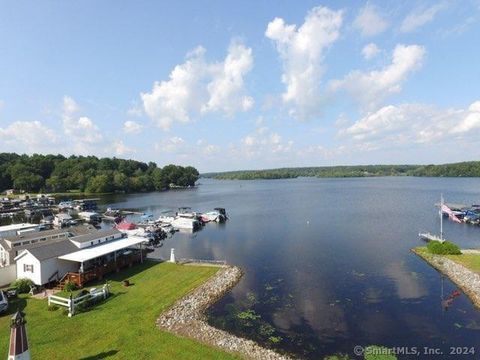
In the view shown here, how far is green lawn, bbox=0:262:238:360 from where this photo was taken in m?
17.2

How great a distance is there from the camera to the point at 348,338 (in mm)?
20844

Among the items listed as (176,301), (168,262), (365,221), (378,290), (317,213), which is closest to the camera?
(176,301)

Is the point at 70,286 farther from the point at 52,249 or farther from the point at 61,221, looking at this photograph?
the point at 61,221

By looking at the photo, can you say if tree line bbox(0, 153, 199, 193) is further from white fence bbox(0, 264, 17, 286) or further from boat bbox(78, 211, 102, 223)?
white fence bbox(0, 264, 17, 286)

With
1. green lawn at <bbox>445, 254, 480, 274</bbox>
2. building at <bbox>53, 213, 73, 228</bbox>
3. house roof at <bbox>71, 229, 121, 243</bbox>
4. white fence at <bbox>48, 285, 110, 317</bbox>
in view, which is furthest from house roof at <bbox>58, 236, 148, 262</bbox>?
building at <bbox>53, 213, 73, 228</bbox>

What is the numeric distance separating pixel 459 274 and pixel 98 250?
35.3 meters

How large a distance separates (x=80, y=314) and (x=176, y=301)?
6644 millimetres

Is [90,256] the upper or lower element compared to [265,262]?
upper

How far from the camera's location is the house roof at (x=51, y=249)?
27266 mm

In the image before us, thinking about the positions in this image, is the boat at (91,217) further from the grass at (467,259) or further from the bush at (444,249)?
the bush at (444,249)

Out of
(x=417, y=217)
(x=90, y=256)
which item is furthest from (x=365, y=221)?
(x=90, y=256)

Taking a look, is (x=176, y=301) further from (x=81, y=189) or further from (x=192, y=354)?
(x=81, y=189)

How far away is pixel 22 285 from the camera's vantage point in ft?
85.4

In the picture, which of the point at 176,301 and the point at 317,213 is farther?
the point at 317,213
